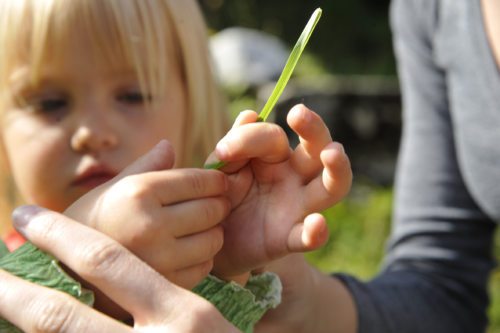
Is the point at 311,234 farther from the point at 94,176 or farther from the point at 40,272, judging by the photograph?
the point at 94,176

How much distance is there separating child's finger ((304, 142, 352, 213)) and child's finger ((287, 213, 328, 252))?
0.08 ft

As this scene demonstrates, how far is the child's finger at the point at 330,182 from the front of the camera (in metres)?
0.71

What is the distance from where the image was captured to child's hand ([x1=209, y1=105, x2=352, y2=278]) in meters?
0.72

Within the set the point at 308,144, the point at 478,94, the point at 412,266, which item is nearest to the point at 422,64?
the point at 478,94

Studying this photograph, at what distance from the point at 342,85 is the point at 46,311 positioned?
3.06 metres

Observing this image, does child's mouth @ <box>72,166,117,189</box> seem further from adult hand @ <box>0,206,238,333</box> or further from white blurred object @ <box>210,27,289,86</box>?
white blurred object @ <box>210,27,289,86</box>

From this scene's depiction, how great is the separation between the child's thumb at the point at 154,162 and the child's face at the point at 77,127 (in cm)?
40

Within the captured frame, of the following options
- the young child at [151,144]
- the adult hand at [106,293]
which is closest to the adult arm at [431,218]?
the young child at [151,144]

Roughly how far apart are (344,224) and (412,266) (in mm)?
1345

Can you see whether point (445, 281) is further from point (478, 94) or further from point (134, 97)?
point (134, 97)

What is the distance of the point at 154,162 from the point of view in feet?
2.47

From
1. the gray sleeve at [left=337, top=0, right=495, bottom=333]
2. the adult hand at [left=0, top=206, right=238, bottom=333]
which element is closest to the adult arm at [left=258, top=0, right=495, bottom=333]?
the gray sleeve at [left=337, top=0, right=495, bottom=333]

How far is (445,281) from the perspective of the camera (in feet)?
4.29

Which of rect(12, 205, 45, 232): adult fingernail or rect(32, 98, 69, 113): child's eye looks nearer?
rect(12, 205, 45, 232): adult fingernail
